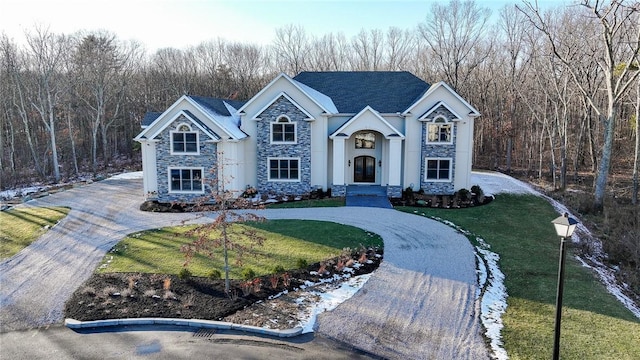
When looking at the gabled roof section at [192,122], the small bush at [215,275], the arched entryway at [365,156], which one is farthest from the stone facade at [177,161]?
the small bush at [215,275]

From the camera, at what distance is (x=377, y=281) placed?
11930mm

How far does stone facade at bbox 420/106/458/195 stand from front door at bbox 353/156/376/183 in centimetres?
296

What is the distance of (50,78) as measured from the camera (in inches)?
1303

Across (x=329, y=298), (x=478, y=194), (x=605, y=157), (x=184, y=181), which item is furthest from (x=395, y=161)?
(x=329, y=298)

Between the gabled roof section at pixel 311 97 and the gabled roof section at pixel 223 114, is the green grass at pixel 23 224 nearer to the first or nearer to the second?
the gabled roof section at pixel 223 114

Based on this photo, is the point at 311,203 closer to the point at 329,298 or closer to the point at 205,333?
the point at 329,298

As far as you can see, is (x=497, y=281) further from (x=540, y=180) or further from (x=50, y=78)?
(x=50, y=78)

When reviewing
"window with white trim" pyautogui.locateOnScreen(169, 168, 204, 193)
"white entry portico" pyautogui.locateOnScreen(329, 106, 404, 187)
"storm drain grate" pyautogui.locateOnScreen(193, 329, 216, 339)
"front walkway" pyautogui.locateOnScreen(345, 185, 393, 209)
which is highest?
"white entry portico" pyautogui.locateOnScreen(329, 106, 404, 187)

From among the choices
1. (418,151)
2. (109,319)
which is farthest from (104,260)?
(418,151)

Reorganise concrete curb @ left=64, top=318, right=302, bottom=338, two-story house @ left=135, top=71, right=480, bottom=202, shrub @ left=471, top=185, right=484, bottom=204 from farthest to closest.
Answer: shrub @ left=471, top=185, right=484, bottom=204, two-story house @ left=135, top=71, right=480, bottom=202, concrete curb @ left=64, top=318, right=302, bottom=338

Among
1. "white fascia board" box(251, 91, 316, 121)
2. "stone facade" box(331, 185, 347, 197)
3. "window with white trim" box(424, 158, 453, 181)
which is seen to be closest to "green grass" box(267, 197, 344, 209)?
"stone facade" box(331, 185, 347, 197)

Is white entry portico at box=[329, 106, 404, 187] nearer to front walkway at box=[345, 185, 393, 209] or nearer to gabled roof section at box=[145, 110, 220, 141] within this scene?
front walkway at box=[345, 185, 393, 209]

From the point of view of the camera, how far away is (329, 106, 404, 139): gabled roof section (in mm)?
23047

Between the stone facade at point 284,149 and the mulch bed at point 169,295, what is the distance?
1129 cm
